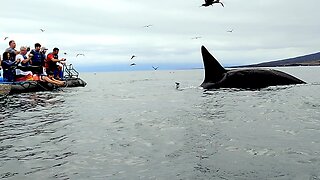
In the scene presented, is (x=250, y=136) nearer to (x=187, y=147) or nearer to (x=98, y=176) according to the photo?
(x=187, y=147)

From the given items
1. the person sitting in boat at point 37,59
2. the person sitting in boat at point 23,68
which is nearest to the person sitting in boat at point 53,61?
the person sitting in boat at point 37,59

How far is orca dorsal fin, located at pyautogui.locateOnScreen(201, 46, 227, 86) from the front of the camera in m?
29.8

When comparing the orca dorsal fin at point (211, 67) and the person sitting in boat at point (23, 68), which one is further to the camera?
the person sitting in boat at point (23, 68)

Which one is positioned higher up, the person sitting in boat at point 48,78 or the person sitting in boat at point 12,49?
the person sitting in boat at point 12,49

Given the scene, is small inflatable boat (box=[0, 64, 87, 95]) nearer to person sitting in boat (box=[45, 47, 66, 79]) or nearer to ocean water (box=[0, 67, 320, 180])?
person sitting in boat (box=[45, 47, 66, 79])

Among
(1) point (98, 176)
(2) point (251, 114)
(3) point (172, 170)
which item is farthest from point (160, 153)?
(2) point (251, 114)

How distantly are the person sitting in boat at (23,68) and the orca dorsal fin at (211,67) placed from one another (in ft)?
44.3

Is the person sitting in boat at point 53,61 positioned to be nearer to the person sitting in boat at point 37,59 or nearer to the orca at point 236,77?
the person sitting in boat at point 37,59

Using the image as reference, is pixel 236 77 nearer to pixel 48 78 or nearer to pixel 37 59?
pixel 37 59

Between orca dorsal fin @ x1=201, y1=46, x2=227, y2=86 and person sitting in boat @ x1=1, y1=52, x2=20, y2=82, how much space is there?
543 inches

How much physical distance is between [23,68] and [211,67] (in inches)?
600

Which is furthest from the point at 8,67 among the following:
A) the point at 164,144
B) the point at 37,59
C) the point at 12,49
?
the point at 164,144

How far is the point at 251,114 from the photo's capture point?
55.0 ft

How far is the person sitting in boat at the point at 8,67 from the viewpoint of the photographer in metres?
29.4
